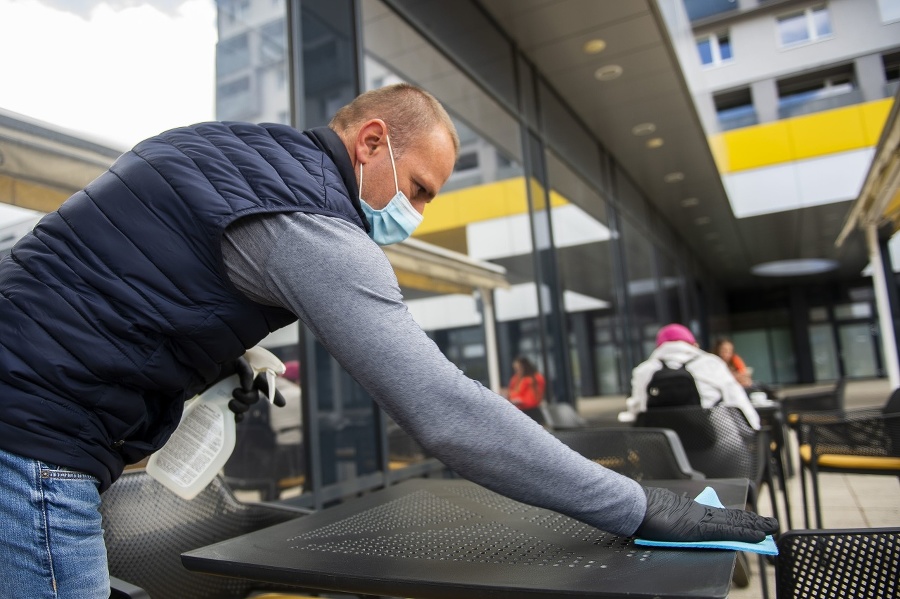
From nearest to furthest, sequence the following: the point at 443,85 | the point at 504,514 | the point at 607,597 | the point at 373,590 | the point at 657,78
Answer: the point at 607,597, the point at 373,590, the point at 504,514, the point at 443,85, the point at 657,78

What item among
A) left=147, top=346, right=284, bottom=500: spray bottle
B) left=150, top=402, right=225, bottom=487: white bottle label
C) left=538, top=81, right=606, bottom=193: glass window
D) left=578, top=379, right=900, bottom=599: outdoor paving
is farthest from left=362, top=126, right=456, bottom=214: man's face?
left=538, top=81, right=606, bottom=193: glass window

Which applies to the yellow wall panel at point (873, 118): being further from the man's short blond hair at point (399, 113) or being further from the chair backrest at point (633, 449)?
the man's short blond hair at point (399, 113)

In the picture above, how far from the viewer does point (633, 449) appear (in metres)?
2.37

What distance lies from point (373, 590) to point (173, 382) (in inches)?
18.0

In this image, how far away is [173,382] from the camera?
42.4 inches

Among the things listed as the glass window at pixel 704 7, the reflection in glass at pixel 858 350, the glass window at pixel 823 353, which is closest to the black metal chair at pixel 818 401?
the glass window at pixel 704 7

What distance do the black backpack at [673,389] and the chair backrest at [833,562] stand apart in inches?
101

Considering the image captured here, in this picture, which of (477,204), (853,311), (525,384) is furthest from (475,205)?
(853,311)

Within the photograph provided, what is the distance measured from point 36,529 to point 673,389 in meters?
3.25

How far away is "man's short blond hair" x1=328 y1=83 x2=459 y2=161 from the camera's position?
1.26m

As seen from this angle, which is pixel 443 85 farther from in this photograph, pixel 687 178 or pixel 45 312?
pixel 687 178

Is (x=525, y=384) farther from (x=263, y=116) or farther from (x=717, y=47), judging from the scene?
(x=717, y=47)

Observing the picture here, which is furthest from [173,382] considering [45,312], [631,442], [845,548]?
[631,442]

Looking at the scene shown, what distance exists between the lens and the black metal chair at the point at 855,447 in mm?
3371
